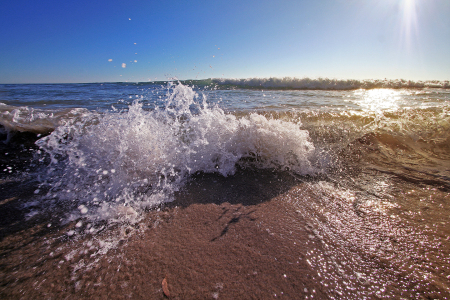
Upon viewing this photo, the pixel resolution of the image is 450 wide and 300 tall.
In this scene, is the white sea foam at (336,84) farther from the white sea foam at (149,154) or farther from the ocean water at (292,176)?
the white sea foam at (149,154)

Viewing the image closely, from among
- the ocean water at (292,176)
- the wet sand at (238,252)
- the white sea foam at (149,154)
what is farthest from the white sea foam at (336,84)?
the wet sand at (238,252)

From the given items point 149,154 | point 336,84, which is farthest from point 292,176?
point 336,84

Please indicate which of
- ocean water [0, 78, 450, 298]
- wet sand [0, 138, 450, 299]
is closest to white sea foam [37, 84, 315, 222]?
ocean water [0, 78, 450, 298]

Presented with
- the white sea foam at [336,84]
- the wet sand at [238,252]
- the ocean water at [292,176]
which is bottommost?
the wet sand at [238,252]

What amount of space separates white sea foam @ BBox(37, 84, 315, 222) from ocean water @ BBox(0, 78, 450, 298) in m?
0.01

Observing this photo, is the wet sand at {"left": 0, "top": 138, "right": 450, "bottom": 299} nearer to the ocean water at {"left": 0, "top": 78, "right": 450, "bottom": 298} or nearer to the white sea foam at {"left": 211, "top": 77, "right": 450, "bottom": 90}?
the ocean water at {"left": 0, "top": 78, "right": 450, "bottom": 298}

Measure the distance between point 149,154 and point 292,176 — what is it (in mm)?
1658

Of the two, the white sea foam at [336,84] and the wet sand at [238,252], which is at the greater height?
the white sea foam at [336,84]

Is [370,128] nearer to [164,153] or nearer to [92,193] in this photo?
[164,153]

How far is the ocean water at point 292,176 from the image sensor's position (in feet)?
3.79

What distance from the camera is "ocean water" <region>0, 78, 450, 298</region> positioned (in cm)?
116

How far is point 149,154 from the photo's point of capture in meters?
2.21

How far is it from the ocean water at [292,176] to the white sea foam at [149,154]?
0.04 feet

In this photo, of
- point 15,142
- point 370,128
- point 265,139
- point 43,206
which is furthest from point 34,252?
point 370,128
